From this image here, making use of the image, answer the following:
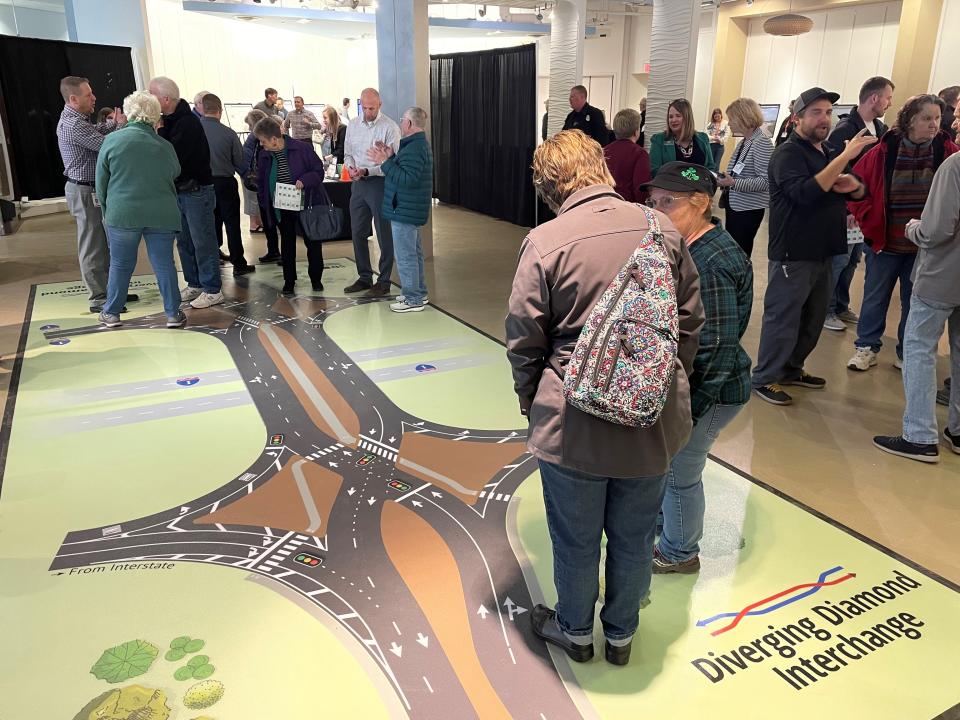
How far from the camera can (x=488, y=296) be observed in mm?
6121

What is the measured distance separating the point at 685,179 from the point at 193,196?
4.37 metres

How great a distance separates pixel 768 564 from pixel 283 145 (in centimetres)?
459

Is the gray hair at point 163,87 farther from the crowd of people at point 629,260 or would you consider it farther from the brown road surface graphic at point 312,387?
the brown road surface graphic at point 312,387

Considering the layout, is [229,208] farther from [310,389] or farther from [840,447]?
[840,447]

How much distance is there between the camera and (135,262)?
4.92 meters

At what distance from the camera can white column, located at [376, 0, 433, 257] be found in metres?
6.51

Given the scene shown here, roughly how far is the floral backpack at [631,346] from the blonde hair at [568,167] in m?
0.26

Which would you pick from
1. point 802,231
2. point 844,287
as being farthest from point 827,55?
point 802,231

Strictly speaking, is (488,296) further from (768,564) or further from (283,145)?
(768,564)

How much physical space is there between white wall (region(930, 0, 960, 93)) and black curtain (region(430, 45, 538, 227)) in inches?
231

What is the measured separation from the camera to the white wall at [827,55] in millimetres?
11227

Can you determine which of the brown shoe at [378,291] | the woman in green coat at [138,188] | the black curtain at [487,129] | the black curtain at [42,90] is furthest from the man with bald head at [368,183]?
the black curtain at [42,90]

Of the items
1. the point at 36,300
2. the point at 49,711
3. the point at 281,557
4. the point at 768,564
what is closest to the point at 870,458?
the point at 768,564

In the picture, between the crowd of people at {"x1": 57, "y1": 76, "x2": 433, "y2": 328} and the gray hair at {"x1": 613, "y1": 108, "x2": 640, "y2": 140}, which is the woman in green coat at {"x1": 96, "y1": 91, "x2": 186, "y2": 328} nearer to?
the crowd of people at {"x1": 57, "y1": 76, "x2": 433, "y2": 328}
